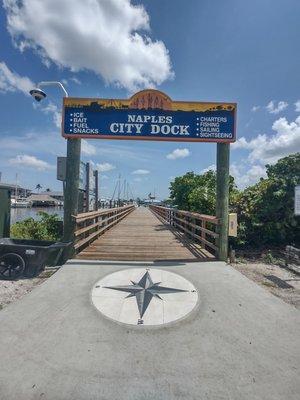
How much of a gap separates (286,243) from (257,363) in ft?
27.5

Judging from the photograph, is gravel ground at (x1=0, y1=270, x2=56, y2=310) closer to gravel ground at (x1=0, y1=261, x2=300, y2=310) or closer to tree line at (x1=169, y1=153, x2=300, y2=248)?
gravel ground at (x1=0, y1=261, x2=300, y2=310)

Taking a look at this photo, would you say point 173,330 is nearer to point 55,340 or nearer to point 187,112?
point 55,340

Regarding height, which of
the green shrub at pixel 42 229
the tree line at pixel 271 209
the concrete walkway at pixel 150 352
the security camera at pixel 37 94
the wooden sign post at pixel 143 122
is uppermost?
the security camera at pixel 37 94

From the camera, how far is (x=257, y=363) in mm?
3498

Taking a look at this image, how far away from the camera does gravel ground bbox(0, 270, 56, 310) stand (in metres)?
5.39

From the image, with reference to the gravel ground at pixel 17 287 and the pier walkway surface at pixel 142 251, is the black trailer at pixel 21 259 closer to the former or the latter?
the gravel ground at pixel 17 287

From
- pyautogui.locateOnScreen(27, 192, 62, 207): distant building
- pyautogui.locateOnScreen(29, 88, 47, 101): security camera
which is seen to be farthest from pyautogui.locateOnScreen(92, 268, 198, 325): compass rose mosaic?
pyautogui.locateOnScreen(27, 192, 62, 207): distant building

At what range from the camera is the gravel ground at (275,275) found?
19.3 feet

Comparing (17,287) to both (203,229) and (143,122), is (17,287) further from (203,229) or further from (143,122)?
(203,229)

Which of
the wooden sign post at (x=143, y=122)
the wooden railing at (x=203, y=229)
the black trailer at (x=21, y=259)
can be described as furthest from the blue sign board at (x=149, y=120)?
the black trailer at (x=21, y=259)

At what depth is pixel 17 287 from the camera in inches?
238

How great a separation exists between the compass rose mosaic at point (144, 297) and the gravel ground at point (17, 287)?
1379 mm

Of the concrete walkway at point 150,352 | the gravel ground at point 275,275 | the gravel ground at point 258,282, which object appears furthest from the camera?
the gravel ground at point 275,275

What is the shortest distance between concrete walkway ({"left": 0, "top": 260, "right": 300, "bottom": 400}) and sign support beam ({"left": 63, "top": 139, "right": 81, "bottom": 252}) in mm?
2895
